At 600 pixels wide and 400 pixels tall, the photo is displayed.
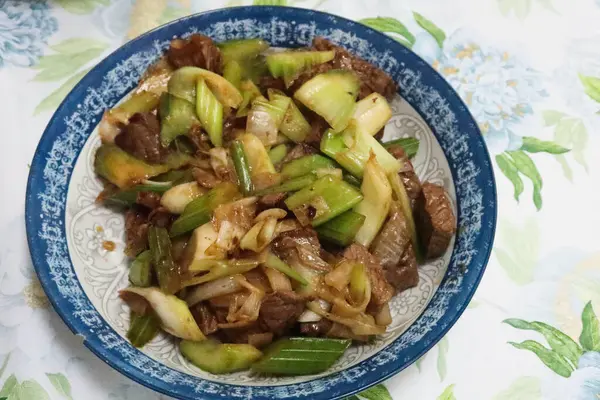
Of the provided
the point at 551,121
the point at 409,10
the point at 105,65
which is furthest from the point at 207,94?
the point at 551,121

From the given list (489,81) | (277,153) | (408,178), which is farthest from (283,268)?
(489,81)

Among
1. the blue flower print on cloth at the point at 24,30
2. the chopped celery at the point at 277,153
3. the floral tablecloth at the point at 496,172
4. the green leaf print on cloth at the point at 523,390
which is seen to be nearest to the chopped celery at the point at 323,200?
the chopped celery at the point at 277,153

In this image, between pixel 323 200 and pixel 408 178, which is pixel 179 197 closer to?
pixel 323 200

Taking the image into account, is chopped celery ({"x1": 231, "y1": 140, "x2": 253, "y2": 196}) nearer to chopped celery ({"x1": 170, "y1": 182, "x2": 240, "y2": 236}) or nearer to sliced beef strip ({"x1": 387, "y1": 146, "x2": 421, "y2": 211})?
chopped celery ({"x1": 170, "y1": 182, "x2": 240, "y2": 236})

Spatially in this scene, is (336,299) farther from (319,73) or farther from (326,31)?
(326,31)

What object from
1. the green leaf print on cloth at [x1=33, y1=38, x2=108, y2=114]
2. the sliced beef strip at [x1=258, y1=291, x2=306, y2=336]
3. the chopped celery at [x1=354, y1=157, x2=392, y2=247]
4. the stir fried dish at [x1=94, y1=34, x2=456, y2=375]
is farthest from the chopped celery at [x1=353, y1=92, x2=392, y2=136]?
the green leaf print on cloth at [x1=33, y1=38, x2=108, y2=114]

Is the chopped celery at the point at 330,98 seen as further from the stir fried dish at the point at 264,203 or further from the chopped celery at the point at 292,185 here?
the chopped celery at the point at 292,185
